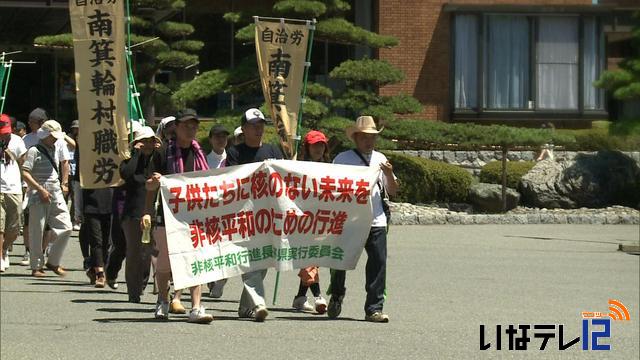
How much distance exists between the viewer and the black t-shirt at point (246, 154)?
1186 cm

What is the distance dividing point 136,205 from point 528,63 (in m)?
23.2

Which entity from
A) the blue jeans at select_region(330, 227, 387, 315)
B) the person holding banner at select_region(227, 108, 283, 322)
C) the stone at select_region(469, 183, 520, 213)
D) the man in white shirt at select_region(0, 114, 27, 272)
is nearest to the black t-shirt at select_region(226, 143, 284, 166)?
the person holding banner at select_region(227, 108, 283, 322)

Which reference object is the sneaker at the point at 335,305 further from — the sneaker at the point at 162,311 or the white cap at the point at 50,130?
the white cap at the point at 50,130

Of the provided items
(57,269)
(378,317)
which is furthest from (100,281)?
(378,317)

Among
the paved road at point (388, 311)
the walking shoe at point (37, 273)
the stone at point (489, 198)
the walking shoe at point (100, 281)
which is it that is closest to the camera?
the paved road at point (388, 311)

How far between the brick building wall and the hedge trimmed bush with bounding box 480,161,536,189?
5490 millimetres

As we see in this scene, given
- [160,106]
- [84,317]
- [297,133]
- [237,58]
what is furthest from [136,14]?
[84,317]

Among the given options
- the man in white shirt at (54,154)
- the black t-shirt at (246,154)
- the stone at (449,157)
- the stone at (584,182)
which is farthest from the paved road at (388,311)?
the stone at (449,157)

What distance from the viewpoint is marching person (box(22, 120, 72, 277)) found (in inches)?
588

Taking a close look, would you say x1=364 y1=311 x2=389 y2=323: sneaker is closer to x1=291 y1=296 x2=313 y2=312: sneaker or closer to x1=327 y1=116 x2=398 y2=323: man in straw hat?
x1=327 y1=116 x2=398 y2=323: man in straw hat

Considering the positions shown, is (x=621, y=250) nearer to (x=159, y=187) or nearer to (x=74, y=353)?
(x=159, y=187)

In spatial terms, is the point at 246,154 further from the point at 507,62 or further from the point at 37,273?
the point at 507,62

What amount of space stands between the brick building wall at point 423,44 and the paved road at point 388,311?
1542 cm

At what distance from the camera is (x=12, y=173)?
48.9 ft
